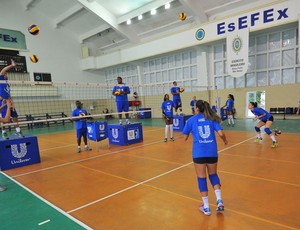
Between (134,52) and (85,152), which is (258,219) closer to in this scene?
(85,152)

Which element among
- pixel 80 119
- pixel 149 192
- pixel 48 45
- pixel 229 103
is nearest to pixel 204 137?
pixel 149 192

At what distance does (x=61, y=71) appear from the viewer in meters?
19.1

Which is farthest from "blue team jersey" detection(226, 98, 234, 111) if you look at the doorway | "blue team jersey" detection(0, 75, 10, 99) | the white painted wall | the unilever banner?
the white painted wall

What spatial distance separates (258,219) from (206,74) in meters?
13.1

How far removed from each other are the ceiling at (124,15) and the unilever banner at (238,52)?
217cm

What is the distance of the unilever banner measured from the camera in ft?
37.6

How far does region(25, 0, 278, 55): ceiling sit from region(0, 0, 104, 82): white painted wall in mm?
606

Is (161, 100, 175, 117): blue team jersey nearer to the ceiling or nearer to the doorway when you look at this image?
the doorway

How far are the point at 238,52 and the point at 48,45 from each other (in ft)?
50.1

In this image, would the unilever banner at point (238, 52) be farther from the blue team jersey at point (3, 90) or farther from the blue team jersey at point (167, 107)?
the blue team jersey at point (3, 90)

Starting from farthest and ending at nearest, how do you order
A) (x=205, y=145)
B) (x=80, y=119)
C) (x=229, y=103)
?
(x=229, y=103)
(x=80, y=119)
(x=205, y=145)

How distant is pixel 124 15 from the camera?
16.0m

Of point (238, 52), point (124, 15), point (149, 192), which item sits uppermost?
point (124, 15)

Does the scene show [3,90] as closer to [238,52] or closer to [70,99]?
[238,52]
